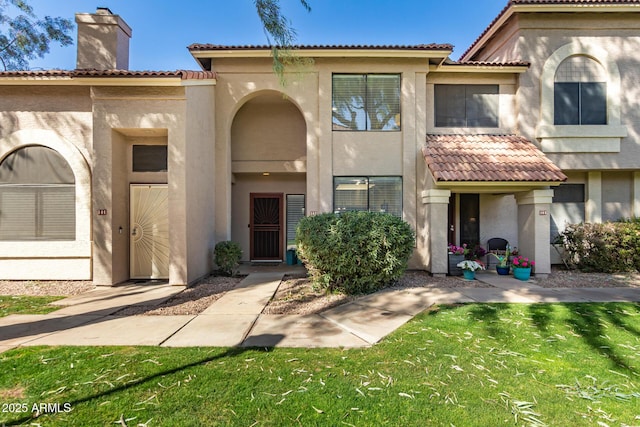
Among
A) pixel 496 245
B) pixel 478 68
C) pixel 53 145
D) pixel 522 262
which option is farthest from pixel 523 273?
pixel 53 145

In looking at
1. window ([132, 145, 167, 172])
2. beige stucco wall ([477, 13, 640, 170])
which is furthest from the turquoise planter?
window ([132, 145, 167, 172])

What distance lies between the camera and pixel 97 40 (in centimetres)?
936

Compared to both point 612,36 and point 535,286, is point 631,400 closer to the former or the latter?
point 535,286

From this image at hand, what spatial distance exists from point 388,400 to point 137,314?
489cm

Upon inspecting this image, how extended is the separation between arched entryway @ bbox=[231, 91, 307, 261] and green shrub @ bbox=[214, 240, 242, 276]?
2619 mm

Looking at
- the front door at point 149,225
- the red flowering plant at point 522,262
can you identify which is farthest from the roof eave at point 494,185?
the front door at point 149,225

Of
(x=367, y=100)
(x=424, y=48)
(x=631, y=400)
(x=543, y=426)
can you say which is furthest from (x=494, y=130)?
(x=543, y=426)

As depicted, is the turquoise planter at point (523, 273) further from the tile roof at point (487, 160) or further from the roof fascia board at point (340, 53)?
the roof fascia board at point (340, 53)

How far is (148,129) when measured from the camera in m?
7.96

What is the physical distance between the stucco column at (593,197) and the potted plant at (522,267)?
3760 mm

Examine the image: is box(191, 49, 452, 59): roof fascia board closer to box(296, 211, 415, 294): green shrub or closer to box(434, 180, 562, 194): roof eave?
box(434, 180, 562, 194): roof eave

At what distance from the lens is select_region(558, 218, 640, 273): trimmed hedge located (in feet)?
30.7

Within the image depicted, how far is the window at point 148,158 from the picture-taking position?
8.78m

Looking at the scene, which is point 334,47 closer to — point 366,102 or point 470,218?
point 366,102
